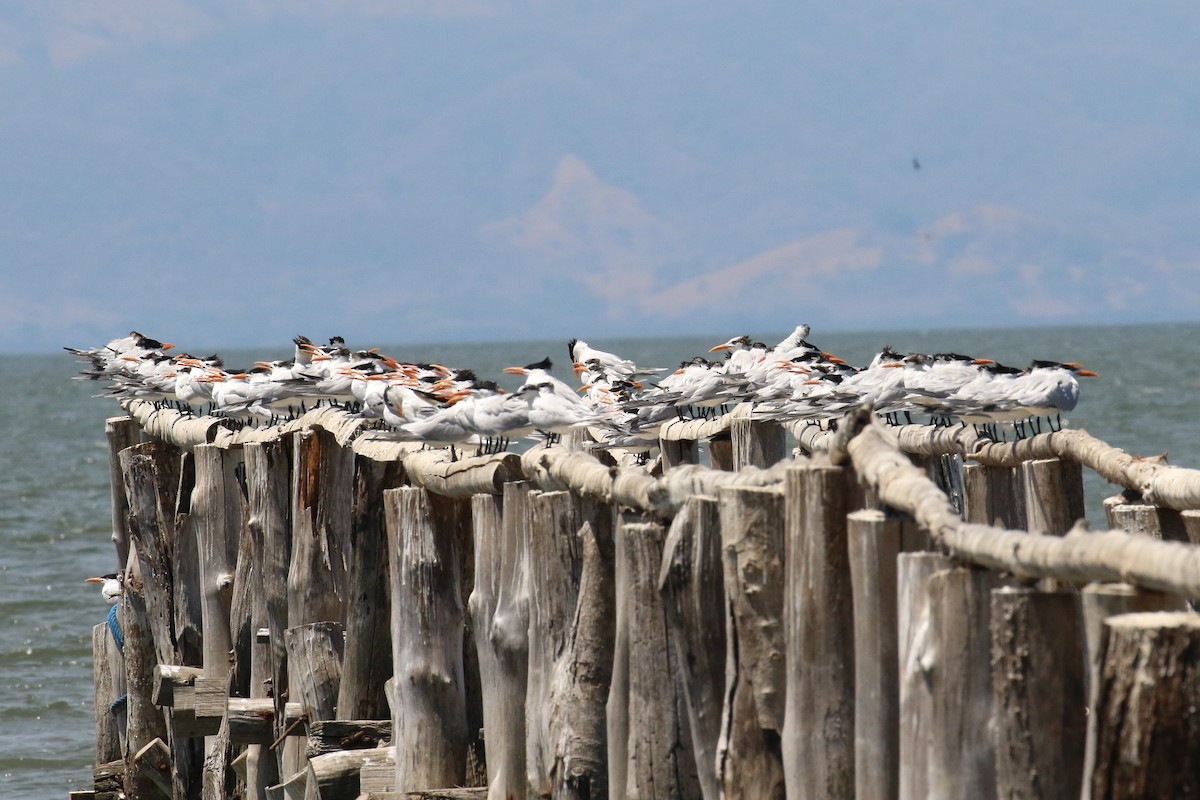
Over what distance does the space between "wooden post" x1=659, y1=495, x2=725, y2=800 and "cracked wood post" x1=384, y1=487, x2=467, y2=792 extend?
202 cm

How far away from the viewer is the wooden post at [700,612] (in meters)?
4.48

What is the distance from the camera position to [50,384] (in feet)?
336

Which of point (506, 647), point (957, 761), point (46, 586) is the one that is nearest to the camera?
point (957, 761)

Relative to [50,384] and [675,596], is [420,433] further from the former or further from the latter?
[50,384]

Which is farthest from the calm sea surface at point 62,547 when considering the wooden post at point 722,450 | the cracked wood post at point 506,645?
the cracked wood post at point 506,645

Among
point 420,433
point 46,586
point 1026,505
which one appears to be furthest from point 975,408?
Answer: point 46,586

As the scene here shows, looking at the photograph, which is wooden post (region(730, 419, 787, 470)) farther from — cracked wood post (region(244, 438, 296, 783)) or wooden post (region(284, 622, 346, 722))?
cracked wood post (region(244, 438, 296, 783))

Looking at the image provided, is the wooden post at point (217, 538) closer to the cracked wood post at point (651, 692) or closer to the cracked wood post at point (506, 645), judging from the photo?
the cracked wood post at point (506, 645)

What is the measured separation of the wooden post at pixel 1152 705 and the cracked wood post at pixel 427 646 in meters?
3.68

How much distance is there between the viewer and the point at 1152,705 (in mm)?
2939

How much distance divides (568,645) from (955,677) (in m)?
1.99

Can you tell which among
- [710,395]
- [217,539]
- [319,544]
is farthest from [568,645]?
[710,395]

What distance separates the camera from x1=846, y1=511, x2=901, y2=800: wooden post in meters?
3.77

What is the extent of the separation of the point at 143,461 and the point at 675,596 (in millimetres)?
6663
